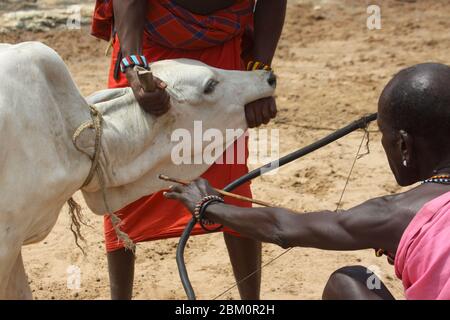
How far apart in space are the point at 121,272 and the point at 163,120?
962 mm

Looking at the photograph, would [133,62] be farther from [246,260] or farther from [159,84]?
[246,260]

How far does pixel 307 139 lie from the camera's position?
6277 millimetres

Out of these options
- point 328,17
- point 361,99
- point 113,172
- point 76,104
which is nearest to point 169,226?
point 113,172

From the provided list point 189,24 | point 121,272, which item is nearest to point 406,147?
point 189,24

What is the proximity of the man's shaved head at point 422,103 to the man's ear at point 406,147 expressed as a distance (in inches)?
0.7

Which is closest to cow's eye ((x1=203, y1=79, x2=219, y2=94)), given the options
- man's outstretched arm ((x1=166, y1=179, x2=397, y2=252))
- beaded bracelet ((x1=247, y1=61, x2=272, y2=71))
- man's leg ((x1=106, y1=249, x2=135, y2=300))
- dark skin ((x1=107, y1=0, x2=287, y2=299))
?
dark skin ((x1=107, y1=0, x2=287, y2=299))

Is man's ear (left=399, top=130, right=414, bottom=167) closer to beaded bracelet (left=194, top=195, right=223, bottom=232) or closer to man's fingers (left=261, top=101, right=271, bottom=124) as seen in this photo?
beaded bracelet (left=194, top=195, right=223, bottom=232)

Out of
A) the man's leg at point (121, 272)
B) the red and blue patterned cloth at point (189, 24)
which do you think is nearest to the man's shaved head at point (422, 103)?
the red and blue patterned cloth at point (189, 24)

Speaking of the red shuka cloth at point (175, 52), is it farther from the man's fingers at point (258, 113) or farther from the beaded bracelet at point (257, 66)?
the man's fingers at point (258, 113)

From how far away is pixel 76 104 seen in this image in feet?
9.63

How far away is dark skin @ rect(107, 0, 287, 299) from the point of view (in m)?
3.09
